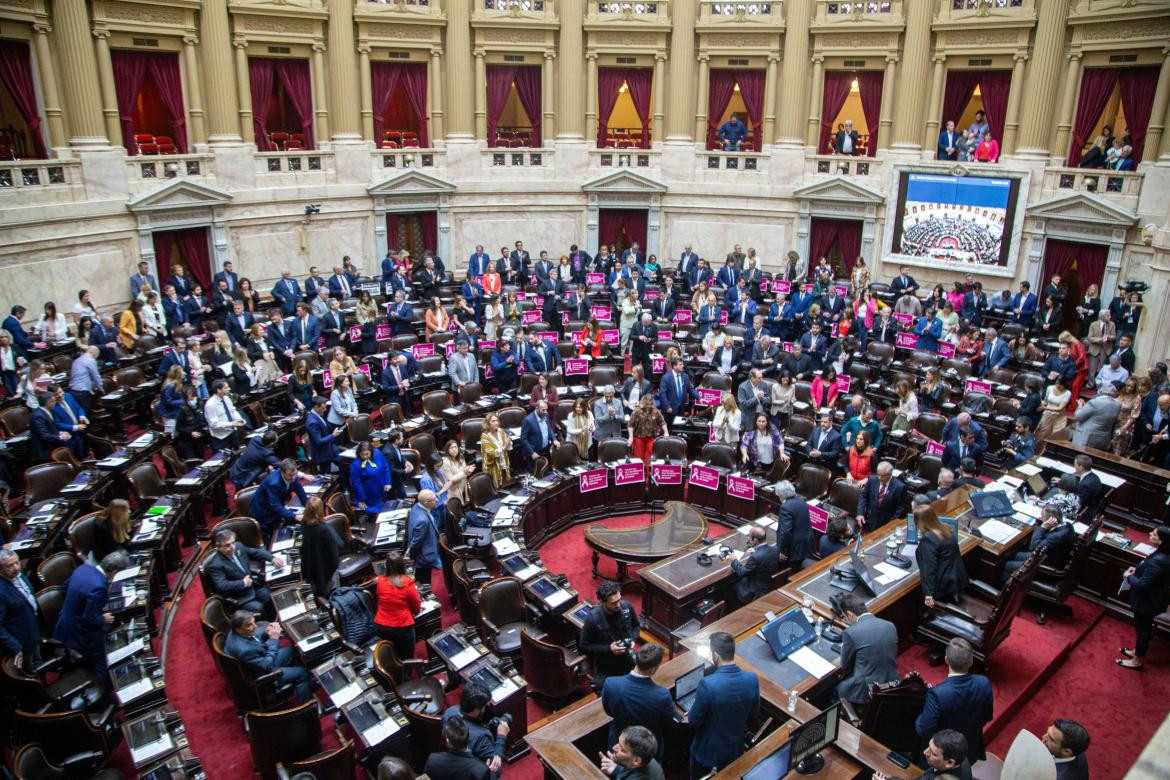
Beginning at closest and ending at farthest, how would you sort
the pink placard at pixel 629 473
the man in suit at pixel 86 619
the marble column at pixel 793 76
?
the man in suit at pixel 86 619 → the pink placard at pixel 629 473 → the marble column at pixel 793 76

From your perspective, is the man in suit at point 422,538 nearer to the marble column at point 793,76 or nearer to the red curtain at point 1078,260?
the red curtain at point 1078,260

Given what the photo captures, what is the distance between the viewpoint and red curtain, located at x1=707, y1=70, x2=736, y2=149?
24.9m

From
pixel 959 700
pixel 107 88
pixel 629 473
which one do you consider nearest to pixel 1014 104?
pixel 629 473

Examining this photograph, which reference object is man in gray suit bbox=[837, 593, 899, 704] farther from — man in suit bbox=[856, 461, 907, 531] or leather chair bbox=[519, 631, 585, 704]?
man in suit bbox=[856, 461, 907, 531]

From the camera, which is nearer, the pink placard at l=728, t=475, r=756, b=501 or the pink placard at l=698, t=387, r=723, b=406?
the pink placard at l=728, t=475, r=756, b=501

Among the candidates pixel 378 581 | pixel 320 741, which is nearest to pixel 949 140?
pixel 378 581

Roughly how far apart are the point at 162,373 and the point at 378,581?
28.0 ft

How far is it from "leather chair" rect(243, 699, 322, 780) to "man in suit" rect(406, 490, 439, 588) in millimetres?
2738

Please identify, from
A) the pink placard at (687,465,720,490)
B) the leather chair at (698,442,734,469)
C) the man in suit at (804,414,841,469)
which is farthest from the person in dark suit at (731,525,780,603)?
the man in suit at (804,414,841,469)

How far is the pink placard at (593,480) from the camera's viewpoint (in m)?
12.9

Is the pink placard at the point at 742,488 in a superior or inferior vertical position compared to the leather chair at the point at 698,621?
superior

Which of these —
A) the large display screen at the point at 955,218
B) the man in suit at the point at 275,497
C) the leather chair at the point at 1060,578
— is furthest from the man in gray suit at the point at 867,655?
the large display screen at the point at 955,218

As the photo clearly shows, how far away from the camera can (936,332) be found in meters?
18.0

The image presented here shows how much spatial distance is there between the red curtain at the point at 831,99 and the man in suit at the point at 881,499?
1606cm
